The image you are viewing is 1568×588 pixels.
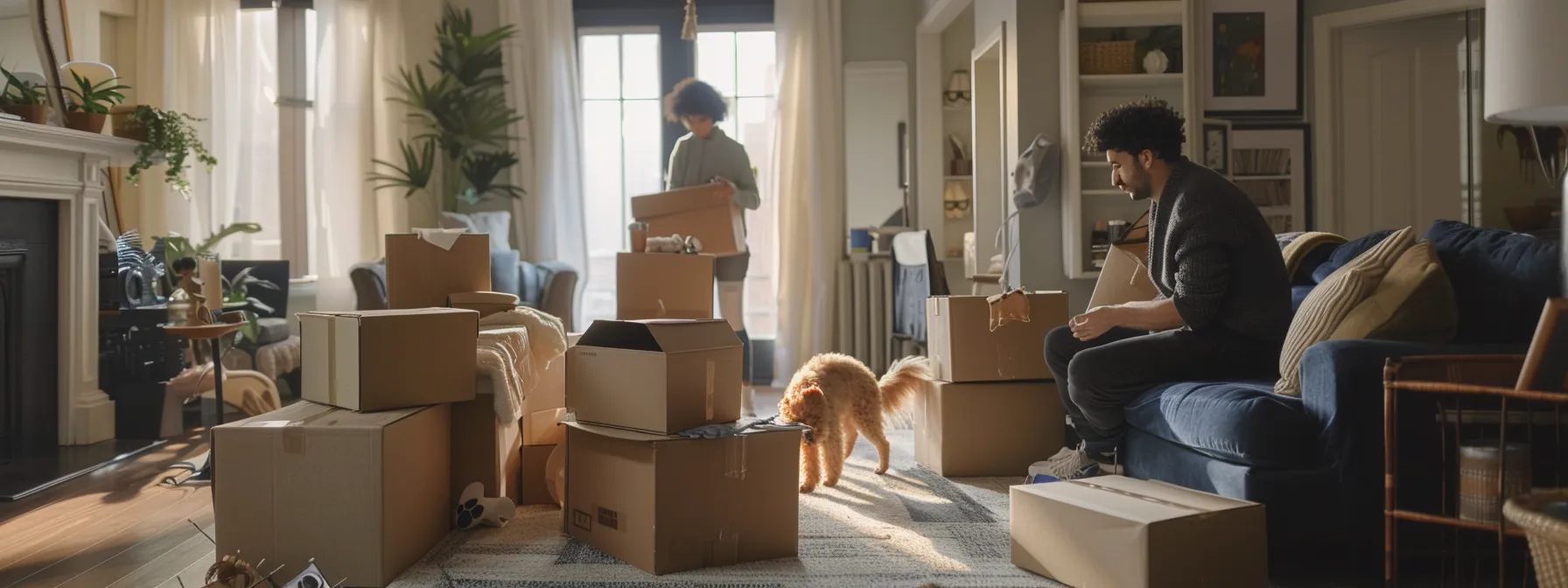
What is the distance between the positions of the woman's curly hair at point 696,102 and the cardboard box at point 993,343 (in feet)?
5.79

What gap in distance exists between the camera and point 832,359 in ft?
10.7

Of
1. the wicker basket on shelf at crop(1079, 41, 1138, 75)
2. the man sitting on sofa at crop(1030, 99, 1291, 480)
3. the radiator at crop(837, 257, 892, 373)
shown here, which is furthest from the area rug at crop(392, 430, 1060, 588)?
the radiator at crop(837, 257, 892, 373)

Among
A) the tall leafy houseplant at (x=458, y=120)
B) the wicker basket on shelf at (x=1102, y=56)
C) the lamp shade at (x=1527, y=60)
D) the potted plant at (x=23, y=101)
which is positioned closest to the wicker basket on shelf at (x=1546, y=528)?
the lamp shade at (x=1527, y=60)

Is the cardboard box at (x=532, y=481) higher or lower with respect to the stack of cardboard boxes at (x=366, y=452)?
lower

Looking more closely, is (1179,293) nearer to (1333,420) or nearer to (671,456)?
(1333,420)

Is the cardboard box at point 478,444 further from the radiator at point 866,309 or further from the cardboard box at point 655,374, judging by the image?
the radiator at point 866,309

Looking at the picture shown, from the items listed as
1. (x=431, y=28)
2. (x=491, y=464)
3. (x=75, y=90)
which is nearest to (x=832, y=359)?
(x=491, y=464)

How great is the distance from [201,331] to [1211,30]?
394 cm

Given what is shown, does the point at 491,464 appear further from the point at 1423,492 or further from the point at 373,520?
the point at 1423,492

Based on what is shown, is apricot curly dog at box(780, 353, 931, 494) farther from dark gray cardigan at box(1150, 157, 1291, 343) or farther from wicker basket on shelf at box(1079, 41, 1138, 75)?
wicker basket on shelf at box(1079, 41, 1138, 75)

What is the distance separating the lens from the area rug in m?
2.23

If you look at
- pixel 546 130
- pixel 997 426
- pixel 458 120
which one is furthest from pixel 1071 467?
pixel 458 120

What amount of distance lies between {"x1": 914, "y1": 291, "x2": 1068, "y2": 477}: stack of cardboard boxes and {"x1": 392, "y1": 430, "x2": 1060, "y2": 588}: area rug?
188 mm

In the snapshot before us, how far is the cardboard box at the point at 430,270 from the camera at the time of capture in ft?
10.3
